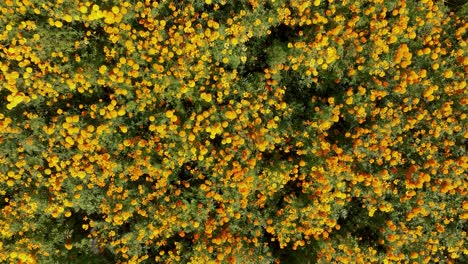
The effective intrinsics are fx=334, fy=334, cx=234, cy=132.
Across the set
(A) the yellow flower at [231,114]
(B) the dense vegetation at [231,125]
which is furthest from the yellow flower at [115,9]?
(A) the yellow flower at [231,114]

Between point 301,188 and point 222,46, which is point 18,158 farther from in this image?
point 301,188

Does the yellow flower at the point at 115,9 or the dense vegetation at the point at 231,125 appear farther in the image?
the dense vegetation at the point at 231,125

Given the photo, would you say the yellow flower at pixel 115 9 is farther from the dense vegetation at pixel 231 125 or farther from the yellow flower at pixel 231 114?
the yellow flower at pixel 231 114

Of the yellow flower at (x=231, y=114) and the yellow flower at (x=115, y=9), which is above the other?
the yellow flower at (x=115, y=9)

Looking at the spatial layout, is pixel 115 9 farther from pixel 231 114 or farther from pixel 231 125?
pixel 231 125

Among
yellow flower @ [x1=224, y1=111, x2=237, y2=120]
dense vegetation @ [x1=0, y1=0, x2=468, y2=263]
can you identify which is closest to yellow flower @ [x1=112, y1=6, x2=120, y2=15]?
dense vegetation @ [x1=0, y1=0, x2=468, y2=263]

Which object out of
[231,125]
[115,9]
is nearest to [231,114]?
[231,125]

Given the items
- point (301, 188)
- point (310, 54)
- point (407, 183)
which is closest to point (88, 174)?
point (301, 188)

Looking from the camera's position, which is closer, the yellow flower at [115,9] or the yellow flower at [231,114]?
the yellow flower at [115,9]
